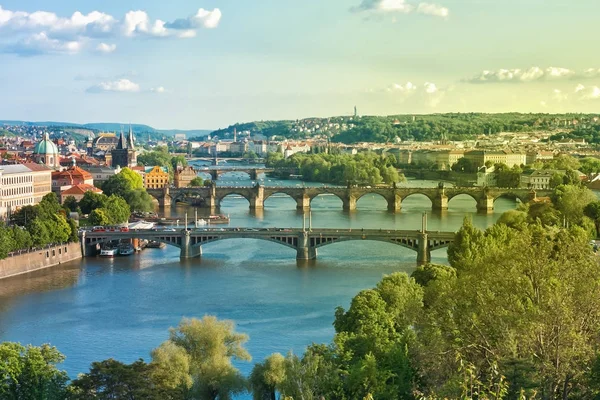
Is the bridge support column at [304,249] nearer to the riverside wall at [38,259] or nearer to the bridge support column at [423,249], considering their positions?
the bridge support column at [423,249]

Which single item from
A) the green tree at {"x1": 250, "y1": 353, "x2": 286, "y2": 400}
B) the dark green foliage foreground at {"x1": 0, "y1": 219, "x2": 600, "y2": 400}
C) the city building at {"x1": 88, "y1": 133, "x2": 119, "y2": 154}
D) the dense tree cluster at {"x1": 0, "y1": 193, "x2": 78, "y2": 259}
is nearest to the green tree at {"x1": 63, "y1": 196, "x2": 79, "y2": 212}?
the dense tree cluster at {"x1": 0, "y1": 193, "x2": 78, "y2": 259}

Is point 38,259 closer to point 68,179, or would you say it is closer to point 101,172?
point 68,179

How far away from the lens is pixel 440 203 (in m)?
50.7

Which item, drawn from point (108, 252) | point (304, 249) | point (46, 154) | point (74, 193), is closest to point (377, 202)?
point (74, 193)

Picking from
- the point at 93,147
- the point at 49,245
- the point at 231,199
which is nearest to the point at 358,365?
the point at 49,245

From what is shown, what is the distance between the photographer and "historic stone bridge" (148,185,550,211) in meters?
50.8

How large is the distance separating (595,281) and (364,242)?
23.6 meters

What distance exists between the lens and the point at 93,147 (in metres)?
114

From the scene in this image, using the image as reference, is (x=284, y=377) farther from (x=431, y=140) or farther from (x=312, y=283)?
(x=431, y=140)

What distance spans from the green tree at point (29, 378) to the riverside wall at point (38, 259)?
570 inches

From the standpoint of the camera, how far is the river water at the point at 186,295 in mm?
20438

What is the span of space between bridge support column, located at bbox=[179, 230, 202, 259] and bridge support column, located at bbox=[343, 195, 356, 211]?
18.6m

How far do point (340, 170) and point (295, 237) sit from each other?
4096cm

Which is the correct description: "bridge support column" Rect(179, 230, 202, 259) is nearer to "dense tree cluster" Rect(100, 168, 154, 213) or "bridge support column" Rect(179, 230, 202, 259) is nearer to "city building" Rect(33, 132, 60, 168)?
"dense tree cluster" Rect(100, 168, 154, 213)
